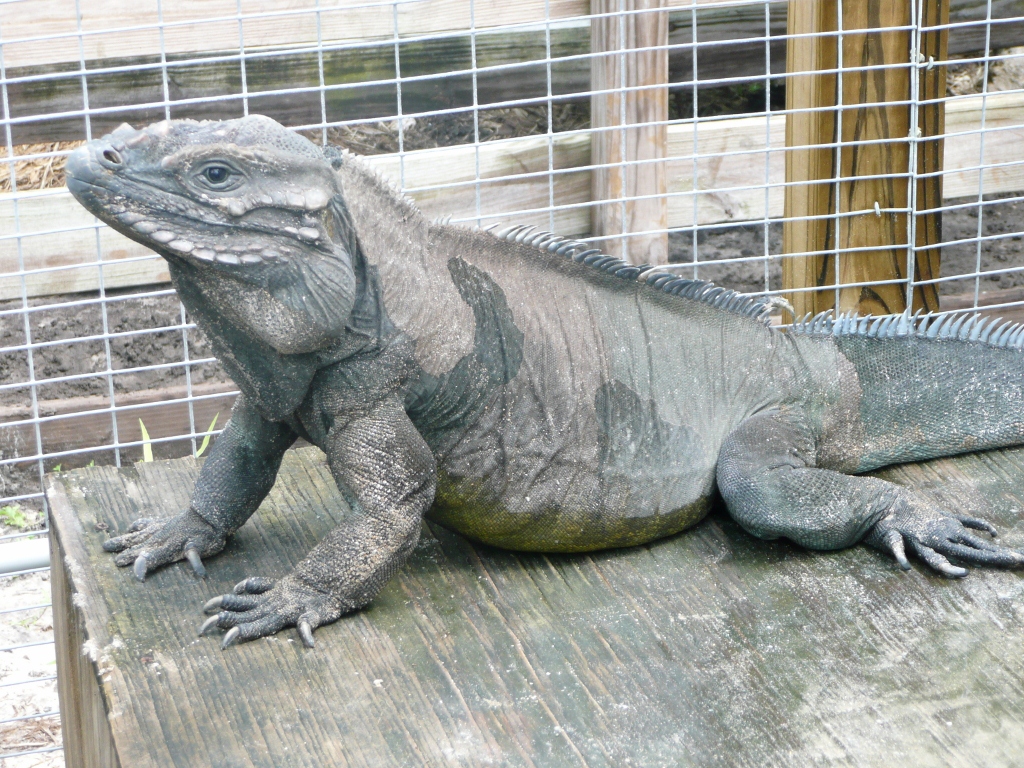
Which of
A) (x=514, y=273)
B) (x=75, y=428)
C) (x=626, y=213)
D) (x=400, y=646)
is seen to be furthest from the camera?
(x=75, y=428)

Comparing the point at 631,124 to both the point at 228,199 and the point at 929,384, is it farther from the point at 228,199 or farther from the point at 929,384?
the point at 228,199

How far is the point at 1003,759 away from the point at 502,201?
3.75 metres

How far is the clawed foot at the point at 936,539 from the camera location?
3201 mm

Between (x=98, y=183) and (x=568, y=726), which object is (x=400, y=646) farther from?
(x=98, y=183)

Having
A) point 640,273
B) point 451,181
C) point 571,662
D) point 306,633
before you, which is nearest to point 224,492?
point 306,633

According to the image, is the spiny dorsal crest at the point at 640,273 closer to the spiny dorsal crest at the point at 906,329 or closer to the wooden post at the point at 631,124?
the spiny dorsal crest at the point at 906,329

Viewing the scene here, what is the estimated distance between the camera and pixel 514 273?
3.33 m

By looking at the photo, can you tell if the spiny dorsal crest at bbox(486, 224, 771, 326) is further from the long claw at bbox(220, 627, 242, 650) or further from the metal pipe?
the metal pipe

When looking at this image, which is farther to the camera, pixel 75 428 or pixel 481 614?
pixel 75 428

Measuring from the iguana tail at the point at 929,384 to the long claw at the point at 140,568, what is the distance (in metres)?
2.04

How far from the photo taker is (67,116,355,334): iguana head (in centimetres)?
263

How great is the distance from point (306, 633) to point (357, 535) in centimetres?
27

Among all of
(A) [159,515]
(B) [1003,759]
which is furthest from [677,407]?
(A) [159,515]

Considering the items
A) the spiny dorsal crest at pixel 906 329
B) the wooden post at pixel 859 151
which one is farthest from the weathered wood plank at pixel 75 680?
the wooden post at pixel 859 151
